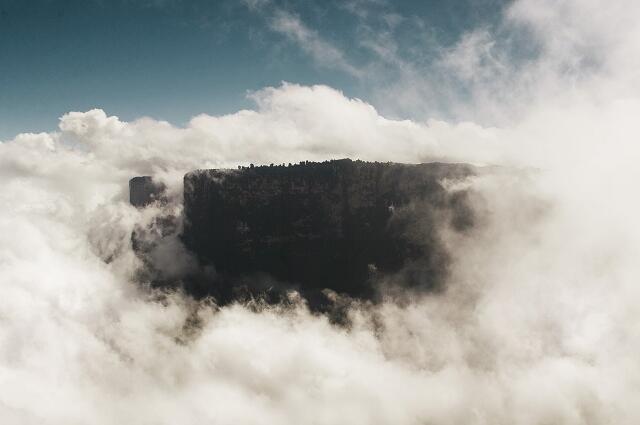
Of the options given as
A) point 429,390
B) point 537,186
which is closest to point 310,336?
point 429,390

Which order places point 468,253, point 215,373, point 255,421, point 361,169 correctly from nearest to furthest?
point 361,169 → point 468,253 → point 255,421 → point 215,373

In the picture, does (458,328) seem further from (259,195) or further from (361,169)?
(259,195)

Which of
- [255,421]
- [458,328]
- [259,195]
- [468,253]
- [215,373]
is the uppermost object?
[259,195]

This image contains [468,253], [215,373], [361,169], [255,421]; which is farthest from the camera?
[215,373]

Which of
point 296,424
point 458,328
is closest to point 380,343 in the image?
point 458,328

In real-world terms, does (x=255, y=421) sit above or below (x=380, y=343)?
below

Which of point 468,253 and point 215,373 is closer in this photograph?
point 468,253
